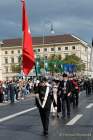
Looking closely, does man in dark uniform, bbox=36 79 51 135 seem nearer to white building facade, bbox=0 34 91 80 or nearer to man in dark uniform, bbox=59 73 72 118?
man in dark uniform, bbox=59 73 72 118

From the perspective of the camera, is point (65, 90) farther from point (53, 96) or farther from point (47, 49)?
point (47, 49)

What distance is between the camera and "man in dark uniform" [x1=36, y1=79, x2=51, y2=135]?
44.9ft

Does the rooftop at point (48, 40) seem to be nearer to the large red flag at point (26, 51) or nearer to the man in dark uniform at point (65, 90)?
the man in dark uniform at point (65, 90)

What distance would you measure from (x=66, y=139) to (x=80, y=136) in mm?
656

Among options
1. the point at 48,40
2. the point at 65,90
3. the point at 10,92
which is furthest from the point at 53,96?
the point at 48,40

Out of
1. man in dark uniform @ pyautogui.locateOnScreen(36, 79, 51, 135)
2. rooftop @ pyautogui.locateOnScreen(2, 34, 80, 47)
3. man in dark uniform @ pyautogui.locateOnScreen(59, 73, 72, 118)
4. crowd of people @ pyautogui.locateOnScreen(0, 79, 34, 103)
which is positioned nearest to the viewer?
man in dark uniform @ pyautogui.locateOnScreen(36, 79, 51, 135)

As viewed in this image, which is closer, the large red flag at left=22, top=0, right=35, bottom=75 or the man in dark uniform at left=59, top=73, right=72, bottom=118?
the large red flag at left=22, top=0, right=35, bottom=75

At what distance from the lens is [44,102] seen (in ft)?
45.0

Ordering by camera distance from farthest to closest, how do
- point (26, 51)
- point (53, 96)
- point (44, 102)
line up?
point (53, 96), point (26, 51), point (44, 102)

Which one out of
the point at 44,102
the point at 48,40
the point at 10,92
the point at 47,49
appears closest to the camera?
the point at 44,102

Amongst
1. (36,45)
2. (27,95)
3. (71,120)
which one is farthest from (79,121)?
(36,45)

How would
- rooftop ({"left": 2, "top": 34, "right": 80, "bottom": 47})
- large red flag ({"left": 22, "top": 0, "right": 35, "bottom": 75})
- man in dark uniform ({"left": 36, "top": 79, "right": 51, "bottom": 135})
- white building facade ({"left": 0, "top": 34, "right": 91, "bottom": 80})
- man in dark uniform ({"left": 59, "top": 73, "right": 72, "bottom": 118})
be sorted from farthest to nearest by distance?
1. rooftop ({"left": 2, "top": 34, "right": 80, "bottom": 47})
2. white building facade ({"left": 0, "top": 34, "right": 91, "bottom": 80})
3. man in dark uniform ({"left": 59, "top": 73, "right": 72, "bottom": 118})
4. large red flag ({"left": 22, "top": 0, "right": 35, "bottom": 75})
5. man in dark uniform ({"left": 36, "top": 79, "right": 51, "bottom": 135})

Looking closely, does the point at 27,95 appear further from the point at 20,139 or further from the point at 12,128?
the point at 20,139

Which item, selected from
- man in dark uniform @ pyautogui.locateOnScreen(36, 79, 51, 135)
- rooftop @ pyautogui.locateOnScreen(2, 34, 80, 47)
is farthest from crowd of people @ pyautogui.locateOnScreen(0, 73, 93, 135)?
rooftop @ pyautogui.locateOnScreen(2, 34, 80, 47)
